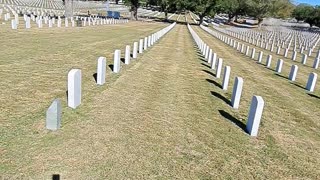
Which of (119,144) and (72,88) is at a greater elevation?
(72,88)

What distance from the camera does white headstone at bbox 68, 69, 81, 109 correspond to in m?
6.55

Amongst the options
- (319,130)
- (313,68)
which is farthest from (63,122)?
(313,68)

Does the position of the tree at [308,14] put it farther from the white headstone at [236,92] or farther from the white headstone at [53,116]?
the white headstone at [53,116]

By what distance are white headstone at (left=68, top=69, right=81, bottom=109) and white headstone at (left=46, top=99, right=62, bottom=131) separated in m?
1.08

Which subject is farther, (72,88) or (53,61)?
(53,61)

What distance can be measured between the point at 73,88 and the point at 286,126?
5.11 metres

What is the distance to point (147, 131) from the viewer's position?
6.16 metres

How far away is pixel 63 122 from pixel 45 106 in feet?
3.32

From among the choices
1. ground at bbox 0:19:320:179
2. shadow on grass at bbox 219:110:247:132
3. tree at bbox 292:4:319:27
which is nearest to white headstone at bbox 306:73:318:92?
ground at bbox 0:19:320:179

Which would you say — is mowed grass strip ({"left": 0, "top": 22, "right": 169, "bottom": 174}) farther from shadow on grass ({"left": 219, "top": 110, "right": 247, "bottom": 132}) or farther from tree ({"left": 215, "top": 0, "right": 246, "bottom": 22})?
tree ({"left": 215, "top": 0, "right": 246, "bottom": 22})

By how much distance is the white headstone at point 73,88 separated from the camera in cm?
655

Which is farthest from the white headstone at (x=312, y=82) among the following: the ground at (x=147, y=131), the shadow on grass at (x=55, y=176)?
the shadow on grass at (x=55, y=176)

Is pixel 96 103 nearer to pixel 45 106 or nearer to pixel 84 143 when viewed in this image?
pixel 45 106

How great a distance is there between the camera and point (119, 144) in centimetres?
543
